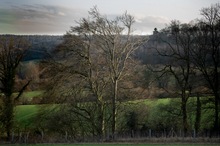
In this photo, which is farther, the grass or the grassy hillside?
the grass

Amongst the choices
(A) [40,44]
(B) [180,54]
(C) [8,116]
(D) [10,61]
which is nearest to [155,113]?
(B) [180,54]

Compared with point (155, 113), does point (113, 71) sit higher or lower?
higher

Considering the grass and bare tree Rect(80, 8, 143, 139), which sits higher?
bare tree Rect(80, 8, 143, 139)

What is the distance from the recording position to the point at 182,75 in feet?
130

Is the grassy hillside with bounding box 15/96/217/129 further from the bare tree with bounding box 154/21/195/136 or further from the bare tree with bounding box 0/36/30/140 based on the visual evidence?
the bare tree with bounding box 154/21/195/136

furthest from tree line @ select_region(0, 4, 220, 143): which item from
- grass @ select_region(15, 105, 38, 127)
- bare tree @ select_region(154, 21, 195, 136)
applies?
grass @ select_region(15, 105, 38, 127)

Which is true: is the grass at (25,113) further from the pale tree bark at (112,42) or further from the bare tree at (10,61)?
the pale tree bark at (112,42)

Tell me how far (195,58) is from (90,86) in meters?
10.7

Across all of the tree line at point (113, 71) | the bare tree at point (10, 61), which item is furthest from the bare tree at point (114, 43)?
the bare tree at point (10, 61)

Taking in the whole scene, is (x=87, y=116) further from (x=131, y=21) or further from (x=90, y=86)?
(x=131, y=21)

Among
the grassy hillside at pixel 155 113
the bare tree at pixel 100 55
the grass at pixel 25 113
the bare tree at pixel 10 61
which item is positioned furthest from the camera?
the grass at pixel 25 113

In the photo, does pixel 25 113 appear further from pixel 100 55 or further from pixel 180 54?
pixel 180 54

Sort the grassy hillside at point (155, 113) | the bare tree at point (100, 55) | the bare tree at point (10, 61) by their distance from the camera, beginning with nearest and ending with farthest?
1. the bare tree at point (100, 55)
2. the grassy hillside at point (155, 113)
3. the bare tree at point (10, 61)

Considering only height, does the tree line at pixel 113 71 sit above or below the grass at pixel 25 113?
above
